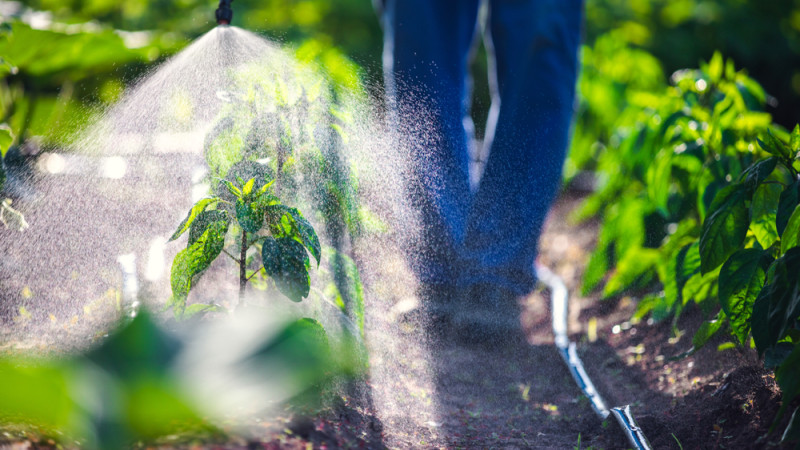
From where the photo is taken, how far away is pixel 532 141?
2293mm

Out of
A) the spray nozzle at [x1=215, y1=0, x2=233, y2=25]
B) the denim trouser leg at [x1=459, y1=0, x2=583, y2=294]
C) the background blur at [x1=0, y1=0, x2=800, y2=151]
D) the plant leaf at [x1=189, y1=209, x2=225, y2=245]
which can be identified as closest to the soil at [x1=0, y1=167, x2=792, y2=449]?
the denim trouser leg at [x1=459, y1=0, x2=583, y2=294]

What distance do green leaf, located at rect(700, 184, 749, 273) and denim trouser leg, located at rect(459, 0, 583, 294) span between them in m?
0.83

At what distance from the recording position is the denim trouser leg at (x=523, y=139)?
7.13ft

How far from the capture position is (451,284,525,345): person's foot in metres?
1.99

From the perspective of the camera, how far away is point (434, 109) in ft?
7.38

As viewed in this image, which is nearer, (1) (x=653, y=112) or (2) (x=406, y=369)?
(2) (x=406, y=369)

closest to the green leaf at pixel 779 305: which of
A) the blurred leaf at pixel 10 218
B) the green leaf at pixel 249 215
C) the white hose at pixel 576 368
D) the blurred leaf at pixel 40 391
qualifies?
the white hose at pixel 576 368

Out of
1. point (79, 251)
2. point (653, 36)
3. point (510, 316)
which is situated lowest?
point (510, 316)

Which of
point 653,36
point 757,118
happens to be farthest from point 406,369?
point 653,36

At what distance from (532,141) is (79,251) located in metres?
1.39

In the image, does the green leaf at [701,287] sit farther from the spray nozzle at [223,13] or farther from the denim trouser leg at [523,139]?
the spray nozzle at [223,13]

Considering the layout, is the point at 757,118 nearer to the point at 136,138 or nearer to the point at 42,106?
the point at 136,138

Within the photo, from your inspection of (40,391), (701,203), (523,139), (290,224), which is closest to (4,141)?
(290,224)

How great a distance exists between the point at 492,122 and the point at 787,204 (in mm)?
1465
